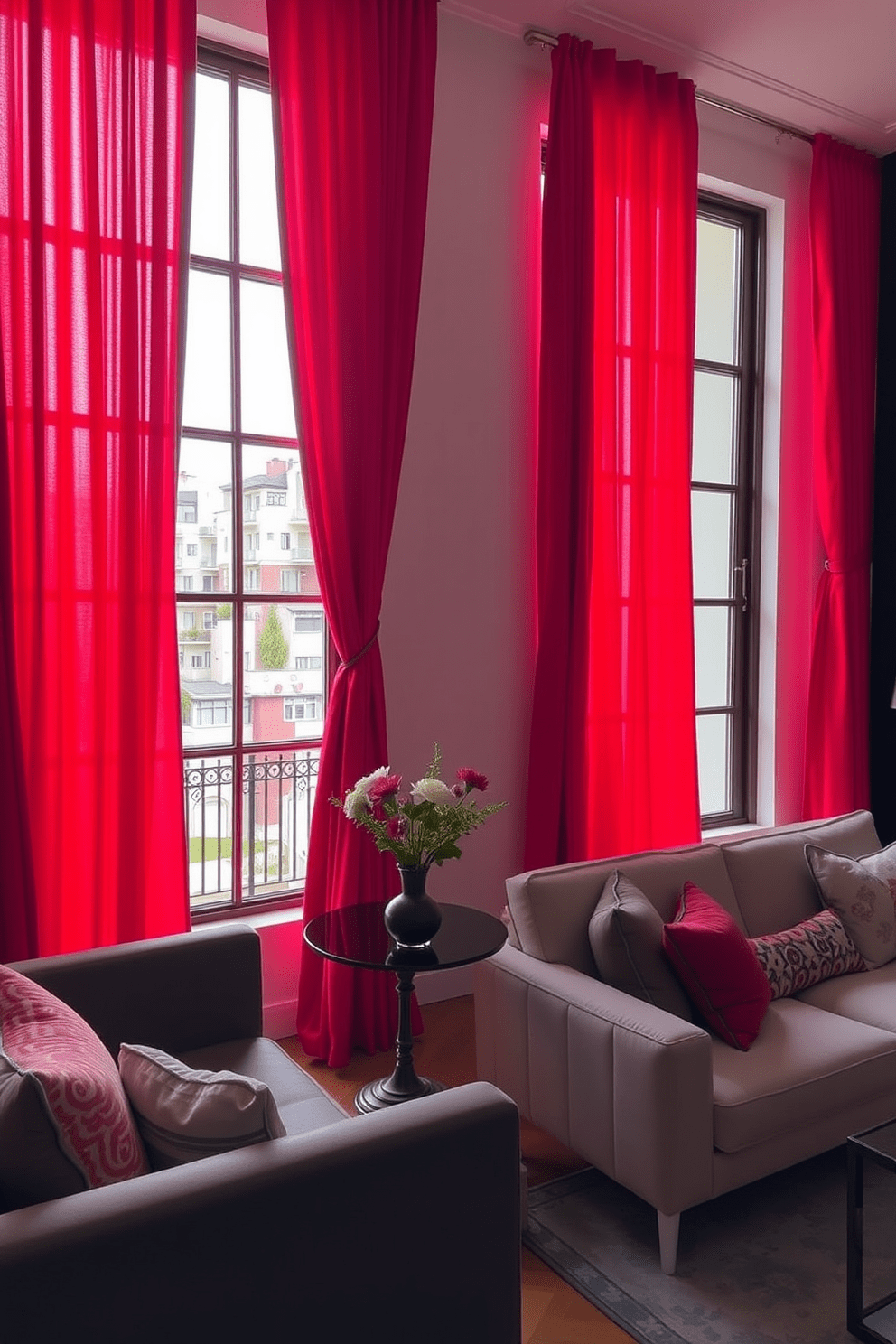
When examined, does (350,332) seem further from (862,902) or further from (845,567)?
(845,567)

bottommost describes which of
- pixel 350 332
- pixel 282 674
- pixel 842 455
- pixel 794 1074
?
pixel 794 1074

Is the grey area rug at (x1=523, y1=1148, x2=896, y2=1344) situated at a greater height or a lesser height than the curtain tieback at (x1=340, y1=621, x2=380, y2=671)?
lesser

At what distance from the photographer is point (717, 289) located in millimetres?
5293

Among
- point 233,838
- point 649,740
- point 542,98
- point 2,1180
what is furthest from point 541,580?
point 2,1180

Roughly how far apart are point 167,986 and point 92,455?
1659 millimetres

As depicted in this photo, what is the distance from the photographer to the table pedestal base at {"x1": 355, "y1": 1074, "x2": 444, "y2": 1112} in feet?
10.2

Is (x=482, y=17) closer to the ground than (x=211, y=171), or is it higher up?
higher up

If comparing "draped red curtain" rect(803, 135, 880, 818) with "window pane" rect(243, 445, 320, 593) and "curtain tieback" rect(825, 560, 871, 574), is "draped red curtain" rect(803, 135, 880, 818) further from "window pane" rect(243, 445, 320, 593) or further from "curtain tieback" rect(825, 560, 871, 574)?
"window pane" rect(243, 445, 320, 593)

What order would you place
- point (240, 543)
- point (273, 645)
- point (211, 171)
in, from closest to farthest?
point (211, 171) → point (240, 543) → point (273, 645)

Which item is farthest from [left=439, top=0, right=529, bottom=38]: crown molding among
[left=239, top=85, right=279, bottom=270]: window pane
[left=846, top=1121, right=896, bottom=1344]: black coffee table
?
[left=846, top=1121, right=896, bottom=1344]: black coffee table

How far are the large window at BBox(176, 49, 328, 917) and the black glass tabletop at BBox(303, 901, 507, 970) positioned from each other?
85 cm

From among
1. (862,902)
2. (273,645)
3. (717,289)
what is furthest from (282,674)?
(717,289)

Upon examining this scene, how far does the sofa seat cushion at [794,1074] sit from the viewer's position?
8.37 feet

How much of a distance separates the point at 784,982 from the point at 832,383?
11.0ft
